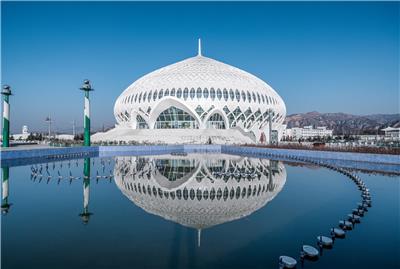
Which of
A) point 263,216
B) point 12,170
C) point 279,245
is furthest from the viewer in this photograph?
point 12,170

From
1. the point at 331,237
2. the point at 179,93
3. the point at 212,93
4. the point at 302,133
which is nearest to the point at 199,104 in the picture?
the point at 212,93

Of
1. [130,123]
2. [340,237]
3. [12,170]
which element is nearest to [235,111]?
[130,123]

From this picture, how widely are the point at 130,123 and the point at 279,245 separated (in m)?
53.0

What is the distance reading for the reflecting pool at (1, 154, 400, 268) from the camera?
20.6 ft

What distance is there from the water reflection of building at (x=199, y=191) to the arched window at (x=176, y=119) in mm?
34604

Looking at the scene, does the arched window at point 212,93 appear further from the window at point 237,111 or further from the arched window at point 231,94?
the window at point 237,111

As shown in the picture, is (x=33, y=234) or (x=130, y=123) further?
(x=130, y=123)

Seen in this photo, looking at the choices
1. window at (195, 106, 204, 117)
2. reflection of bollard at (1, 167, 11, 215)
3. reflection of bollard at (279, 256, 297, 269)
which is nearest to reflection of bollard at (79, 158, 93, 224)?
reflection of bollard at (1, 167, 11, 215)

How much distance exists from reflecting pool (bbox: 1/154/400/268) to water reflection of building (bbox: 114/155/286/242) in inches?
1.4

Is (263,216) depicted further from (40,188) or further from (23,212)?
(40,188)

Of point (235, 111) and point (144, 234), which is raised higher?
point (235, 111)

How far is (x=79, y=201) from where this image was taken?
11.1 metres

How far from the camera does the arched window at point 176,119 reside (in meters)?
52.7

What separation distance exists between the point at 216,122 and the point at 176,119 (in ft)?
21.2
